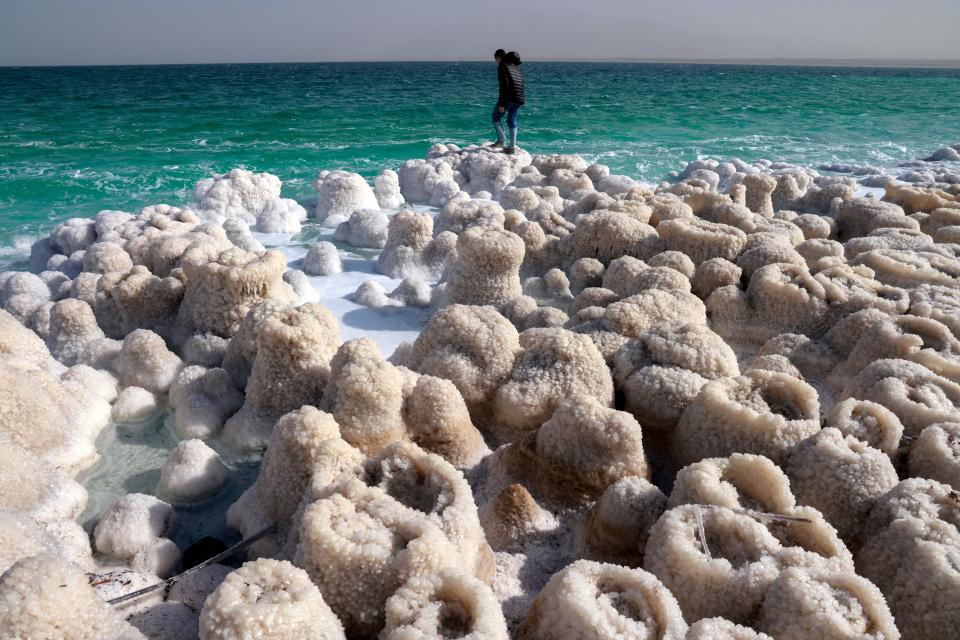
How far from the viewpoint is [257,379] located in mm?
2189

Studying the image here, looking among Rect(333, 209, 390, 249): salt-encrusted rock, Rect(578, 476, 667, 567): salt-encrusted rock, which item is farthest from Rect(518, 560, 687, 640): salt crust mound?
Rect(333, 209, 390, 249): salt-encrusted rock

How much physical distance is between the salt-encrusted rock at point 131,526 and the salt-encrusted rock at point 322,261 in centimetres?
242

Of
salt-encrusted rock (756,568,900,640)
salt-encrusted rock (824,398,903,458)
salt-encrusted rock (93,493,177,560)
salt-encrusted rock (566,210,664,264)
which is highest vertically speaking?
salt-encrusted rock (566,210,664,264)

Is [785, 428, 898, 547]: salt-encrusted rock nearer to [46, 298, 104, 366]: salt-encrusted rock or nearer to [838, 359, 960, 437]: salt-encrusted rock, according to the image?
[838, 359, 960, 437]: salt-encrusted rock

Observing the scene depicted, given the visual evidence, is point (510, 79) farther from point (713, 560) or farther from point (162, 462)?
point (713, 560)

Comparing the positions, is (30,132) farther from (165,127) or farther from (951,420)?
(951,420)

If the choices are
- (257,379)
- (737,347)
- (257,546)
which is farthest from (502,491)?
(737,347)

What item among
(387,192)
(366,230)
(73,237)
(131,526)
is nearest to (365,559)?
(131,526)

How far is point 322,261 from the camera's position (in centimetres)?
407

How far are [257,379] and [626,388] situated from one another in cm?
126

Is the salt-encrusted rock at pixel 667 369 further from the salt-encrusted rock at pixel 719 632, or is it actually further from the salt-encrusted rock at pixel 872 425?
the salt-encrusted rock at pixel 719 632

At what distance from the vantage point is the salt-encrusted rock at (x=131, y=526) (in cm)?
168

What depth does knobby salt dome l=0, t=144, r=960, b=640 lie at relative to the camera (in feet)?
3.60

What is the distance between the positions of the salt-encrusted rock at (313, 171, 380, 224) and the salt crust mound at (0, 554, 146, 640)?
465cm
